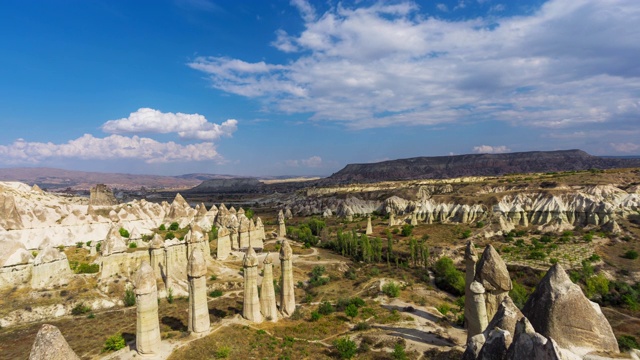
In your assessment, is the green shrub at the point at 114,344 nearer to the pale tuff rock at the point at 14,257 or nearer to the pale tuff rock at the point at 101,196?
the pale tuff rock at the point at 14,257

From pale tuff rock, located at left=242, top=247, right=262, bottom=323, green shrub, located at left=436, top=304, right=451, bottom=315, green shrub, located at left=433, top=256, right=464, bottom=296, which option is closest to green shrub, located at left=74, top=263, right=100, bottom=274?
pale tuff rock, located at left=242, top=247, right=262, bottom=323

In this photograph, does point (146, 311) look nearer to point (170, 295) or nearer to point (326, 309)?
point (326, 309)

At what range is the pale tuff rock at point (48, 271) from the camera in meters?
31.8

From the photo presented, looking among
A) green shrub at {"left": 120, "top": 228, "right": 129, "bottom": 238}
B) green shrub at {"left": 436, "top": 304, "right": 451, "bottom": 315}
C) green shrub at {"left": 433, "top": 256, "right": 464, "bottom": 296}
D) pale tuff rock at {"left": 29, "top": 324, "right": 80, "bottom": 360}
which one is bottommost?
green shrub at {"left": 433, "top": 256, "right": 464, "bottom": 296}

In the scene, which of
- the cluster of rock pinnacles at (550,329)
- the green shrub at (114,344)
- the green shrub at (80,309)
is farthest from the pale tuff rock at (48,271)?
the cluster of rock pinnacles at (550,329)

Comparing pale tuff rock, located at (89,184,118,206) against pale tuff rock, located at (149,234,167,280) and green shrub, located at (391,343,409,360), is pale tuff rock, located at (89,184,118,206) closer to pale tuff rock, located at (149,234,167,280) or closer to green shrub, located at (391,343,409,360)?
pale tuff rock, located at (149,234,167,280)

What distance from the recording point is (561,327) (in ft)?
32.0

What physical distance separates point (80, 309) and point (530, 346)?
110 feet

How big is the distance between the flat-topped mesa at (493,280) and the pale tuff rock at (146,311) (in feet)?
57.8

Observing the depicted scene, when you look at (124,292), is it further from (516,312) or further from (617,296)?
(617,296)

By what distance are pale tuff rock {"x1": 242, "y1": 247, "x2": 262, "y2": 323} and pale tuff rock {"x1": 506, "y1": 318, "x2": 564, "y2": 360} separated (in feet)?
61.9

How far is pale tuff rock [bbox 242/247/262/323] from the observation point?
24359mm

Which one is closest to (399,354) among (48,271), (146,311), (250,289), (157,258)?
(250,289)

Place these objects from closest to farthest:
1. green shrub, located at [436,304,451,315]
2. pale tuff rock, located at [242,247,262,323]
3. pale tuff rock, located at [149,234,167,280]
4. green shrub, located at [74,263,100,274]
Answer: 1. pale tuff rock, located at [242,247,262,323]
2. green shrub, located at [436,304,451,315]
3. pale tuff rock, located at [149,234,167,280]
4. green shrub, located at [74,263,100,274]
